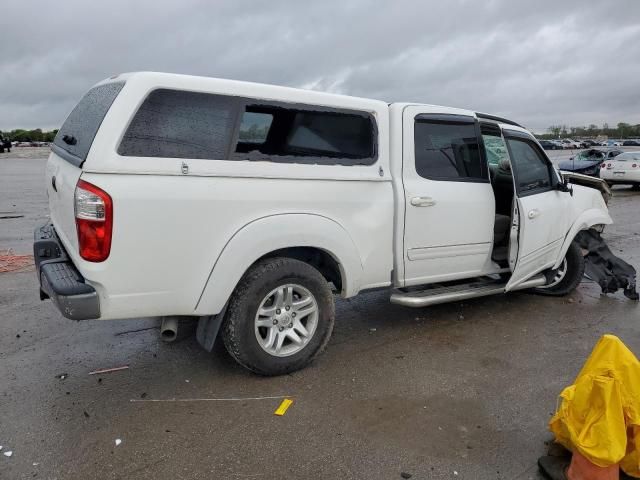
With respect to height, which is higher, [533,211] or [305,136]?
[305,136]

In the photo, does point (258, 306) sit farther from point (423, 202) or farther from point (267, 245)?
point (423, 202)

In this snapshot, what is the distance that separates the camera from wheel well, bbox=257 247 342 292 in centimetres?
394

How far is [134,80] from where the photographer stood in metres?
3.21

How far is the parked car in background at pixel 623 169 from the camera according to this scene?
61.1 feet

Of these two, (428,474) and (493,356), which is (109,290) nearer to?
(428,474)

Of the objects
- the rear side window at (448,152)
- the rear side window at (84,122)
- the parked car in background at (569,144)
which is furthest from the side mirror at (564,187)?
the parked car in background at (569,144)

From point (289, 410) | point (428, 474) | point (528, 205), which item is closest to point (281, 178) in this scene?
point (289, 410)

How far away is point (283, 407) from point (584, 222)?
427 cm

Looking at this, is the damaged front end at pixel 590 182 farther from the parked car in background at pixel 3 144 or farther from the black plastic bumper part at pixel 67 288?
the parked car in background at pixel 3 144

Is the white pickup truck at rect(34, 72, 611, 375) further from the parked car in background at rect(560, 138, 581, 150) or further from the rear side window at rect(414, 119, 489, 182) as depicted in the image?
the parked car in background at rect(560, 138, 581, 150)

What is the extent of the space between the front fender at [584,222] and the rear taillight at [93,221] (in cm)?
467

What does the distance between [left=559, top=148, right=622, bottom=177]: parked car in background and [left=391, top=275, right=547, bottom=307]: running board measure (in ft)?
56.5

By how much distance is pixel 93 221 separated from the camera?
3.02 meters

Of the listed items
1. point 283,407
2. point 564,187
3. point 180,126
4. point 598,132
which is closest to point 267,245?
point 180,126
